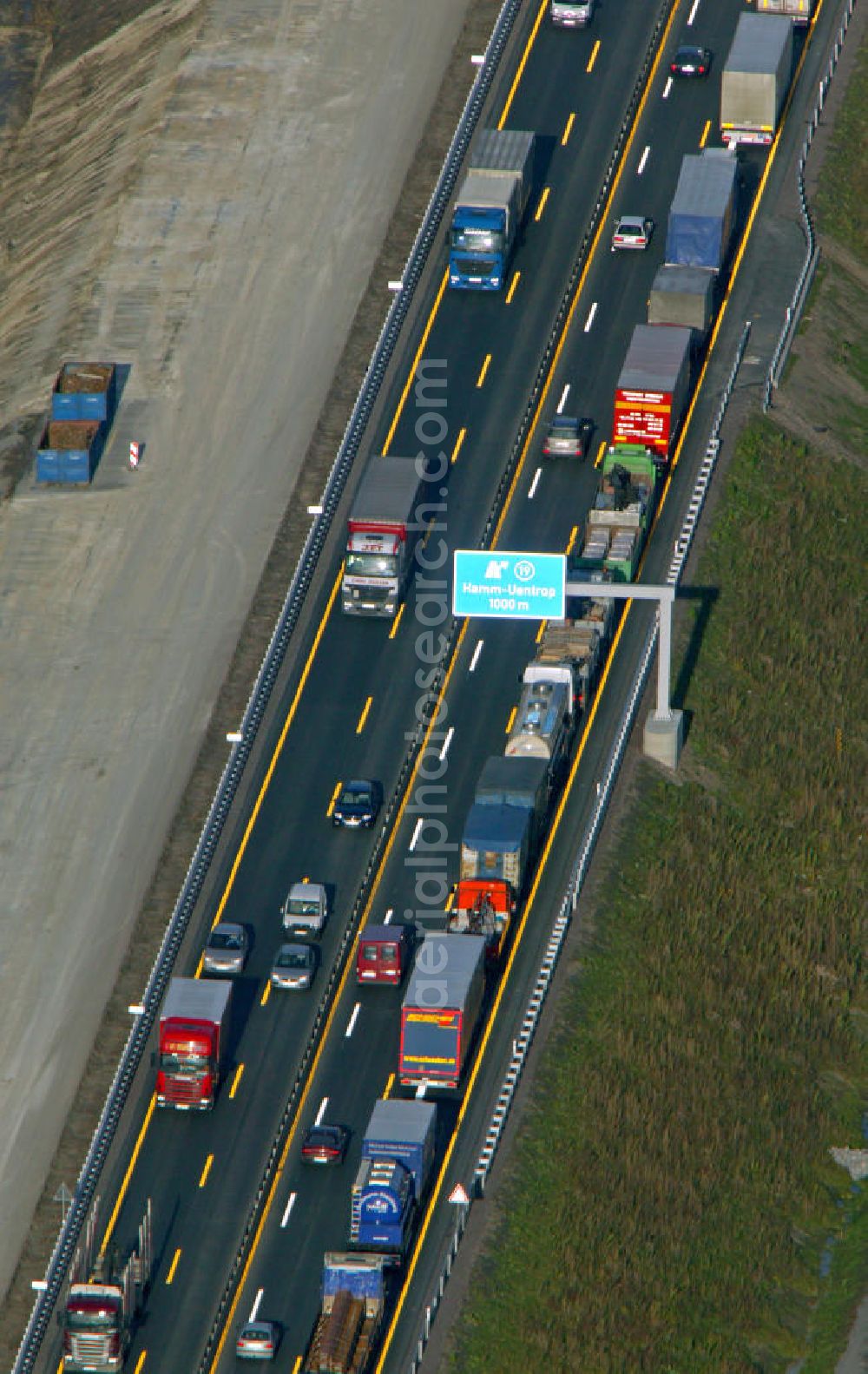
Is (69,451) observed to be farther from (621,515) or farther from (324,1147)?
(324,1147)

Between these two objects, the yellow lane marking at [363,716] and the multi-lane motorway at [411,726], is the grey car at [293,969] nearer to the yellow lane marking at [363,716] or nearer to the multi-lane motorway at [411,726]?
the multi-lane motorway at [411,726]

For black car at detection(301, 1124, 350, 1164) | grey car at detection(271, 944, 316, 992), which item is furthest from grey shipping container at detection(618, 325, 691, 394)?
black car at detection(301, 1124, 350, 1164)

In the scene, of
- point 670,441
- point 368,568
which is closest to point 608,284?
point 670,441

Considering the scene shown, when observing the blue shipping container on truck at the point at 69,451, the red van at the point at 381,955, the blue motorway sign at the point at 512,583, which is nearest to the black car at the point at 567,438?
the blue motorway sign at the point at 512,583

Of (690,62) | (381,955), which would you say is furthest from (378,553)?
(690,62)

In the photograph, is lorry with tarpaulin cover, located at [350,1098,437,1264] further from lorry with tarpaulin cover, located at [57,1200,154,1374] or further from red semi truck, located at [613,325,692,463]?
red semi truck, located at [613,325,692,463]

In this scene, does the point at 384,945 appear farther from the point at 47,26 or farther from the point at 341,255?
the point at 47,26
